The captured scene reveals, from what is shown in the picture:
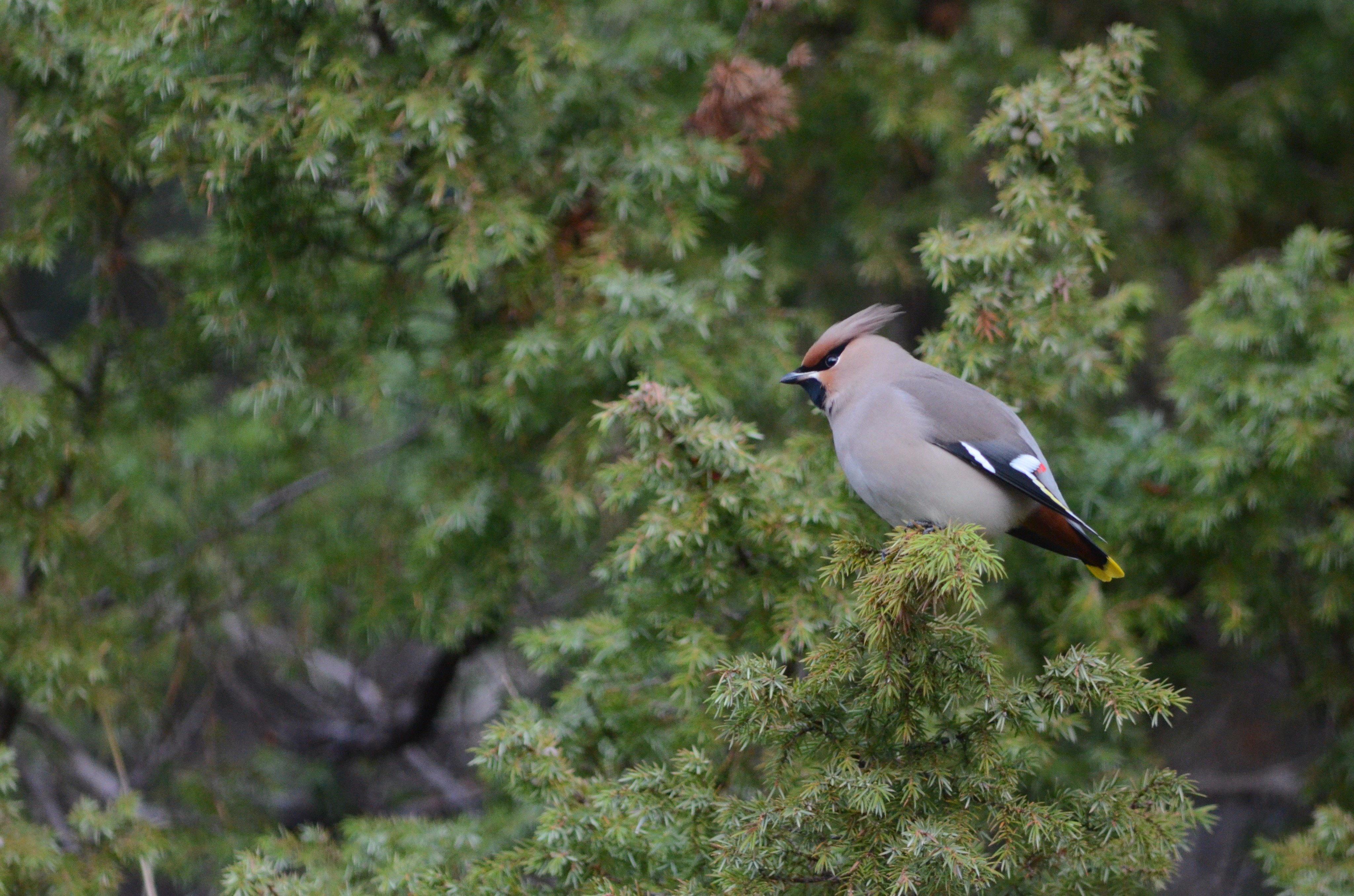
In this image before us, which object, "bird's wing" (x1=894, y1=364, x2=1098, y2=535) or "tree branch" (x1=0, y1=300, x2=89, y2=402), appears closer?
"bird's wing" (x1=894, y1=364, x2=1098, y2=535)

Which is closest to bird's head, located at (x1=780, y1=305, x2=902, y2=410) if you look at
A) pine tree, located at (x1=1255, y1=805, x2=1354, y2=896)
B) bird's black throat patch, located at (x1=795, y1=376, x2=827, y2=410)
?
bird's black throat patch, located at (x1=795, y1=376, x2=827, y2=410)

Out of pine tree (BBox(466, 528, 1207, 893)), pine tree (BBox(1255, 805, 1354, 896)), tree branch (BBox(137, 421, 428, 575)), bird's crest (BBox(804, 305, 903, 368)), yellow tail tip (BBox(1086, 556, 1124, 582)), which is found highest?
bird's crest (BBox(804, 305, 903, 368))

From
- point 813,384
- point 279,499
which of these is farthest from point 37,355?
point 813,384

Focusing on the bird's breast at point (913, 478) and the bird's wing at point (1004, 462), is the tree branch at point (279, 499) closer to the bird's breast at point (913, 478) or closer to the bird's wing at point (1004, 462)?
the bird's breast at point (913, 478)

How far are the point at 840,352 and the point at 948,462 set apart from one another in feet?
1.59

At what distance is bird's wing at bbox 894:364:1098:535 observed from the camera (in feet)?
8.72

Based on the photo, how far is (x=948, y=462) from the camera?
2668mm

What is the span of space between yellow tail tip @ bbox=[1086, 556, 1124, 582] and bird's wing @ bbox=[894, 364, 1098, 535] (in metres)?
0.10

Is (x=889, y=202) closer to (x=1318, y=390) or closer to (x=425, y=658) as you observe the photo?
(x=1318, y=390)

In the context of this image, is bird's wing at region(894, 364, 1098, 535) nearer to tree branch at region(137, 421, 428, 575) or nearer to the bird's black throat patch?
the bird's black throat patch

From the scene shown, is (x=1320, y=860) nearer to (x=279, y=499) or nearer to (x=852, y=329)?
(x=852, y=329)

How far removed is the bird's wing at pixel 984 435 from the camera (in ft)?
8.72

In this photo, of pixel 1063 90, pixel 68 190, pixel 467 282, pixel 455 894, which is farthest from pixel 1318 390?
pixel 68 190

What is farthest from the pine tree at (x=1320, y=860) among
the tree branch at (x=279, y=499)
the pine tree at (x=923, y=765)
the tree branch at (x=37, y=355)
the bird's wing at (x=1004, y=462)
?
the tree branch at (x=37, y=355)
